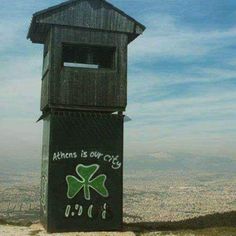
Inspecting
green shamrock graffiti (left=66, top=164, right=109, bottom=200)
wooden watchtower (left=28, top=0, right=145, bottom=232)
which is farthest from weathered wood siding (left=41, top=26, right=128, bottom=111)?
green shamrock graffiti (left=66, top=164, right=109, bottom=200)

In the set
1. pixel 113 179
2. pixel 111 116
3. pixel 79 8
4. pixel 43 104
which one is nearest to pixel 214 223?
pixel 113 179

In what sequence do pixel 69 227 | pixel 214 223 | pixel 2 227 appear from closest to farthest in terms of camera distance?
pixel 69 227 < pixel 2 227 < pixel 214 223

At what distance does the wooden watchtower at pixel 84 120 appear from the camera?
24.4m

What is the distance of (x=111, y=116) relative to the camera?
25.3 meters

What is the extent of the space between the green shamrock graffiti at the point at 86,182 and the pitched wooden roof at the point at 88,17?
22.9 feet

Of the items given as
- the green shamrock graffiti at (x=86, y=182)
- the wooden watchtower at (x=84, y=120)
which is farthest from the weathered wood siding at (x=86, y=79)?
the green shamrock graffiti at (x=86, y=182)

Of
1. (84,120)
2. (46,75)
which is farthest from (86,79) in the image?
(46,75)

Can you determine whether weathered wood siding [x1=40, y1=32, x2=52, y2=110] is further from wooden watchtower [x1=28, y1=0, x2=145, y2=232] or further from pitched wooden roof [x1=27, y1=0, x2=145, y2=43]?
pitched wooden roof [x1=27, y1=0, x2=145, y2=43]

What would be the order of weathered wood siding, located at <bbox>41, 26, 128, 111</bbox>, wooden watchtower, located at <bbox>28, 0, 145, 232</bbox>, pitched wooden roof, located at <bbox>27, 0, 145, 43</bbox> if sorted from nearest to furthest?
wooden watchtower, located at <bbox>28, 0, 145, 232</bbox> < weathered wood siding, located at <bbox>41, 26, 128, 111</bbox> < pitched wooden roof, located at <bbox>27, 0, 145, 43</bbox>

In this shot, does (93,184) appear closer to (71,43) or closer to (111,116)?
(111,116)

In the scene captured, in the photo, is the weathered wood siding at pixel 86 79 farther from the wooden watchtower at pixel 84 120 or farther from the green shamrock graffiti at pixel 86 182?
the green shamrock graffiti at pixel 86 182

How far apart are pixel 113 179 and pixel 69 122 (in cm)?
350

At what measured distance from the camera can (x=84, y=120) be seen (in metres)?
25.0

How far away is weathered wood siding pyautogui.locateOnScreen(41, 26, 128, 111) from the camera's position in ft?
81.6
